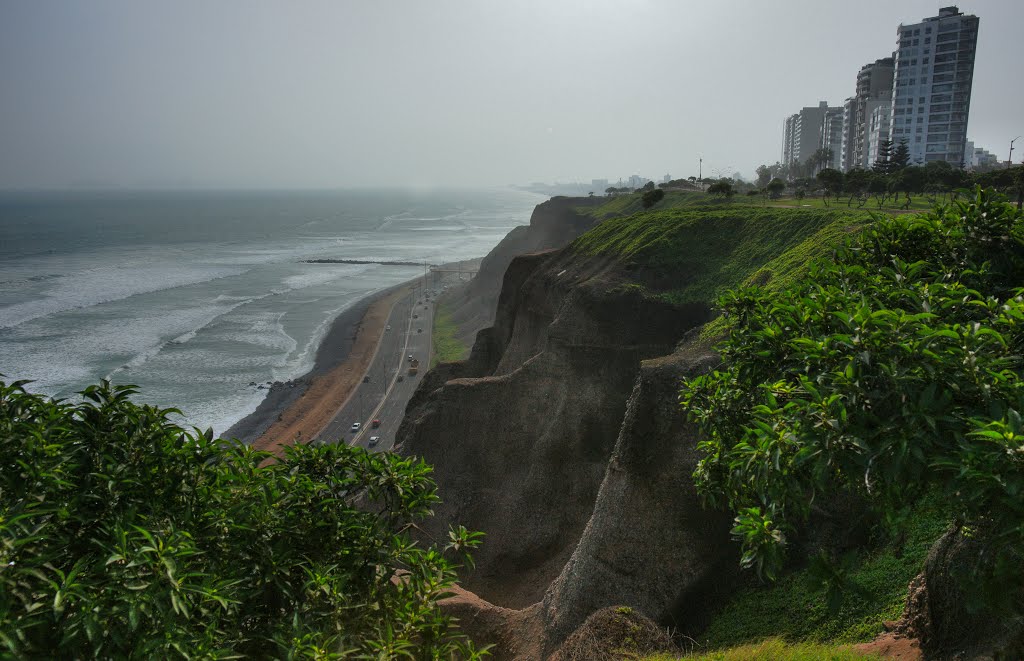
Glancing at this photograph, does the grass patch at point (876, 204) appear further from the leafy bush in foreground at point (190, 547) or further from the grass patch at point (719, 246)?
the leafy bush in foreground at point (190, 547)

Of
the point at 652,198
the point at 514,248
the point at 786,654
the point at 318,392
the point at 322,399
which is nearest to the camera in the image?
the point at 786,654

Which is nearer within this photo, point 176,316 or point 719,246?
point 719,246

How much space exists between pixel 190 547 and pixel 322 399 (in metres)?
58.8

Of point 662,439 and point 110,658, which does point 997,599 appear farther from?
point 662,439

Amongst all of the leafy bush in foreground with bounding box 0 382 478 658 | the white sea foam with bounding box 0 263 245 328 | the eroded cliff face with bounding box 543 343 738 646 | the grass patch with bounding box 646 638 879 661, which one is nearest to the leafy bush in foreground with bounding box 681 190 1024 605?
the grass patch with bounding box 646 638 879 661

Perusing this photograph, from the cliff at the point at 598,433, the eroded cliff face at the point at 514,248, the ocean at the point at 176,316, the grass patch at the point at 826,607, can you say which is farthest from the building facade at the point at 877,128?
the grass patch at the point at 826,607

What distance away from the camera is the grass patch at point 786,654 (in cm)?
1101

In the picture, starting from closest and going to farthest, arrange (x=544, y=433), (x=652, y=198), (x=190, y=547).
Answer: (x=190, y=547), (x=544, y=433), (x=652, y=198)

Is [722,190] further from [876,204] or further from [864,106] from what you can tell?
[864,106]

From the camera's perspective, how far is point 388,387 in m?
68.9

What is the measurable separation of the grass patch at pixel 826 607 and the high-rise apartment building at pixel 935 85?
15031 centimetres

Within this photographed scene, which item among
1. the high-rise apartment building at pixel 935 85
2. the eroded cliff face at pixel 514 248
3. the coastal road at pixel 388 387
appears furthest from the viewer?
the high-rise apartment building at pixel 935 85

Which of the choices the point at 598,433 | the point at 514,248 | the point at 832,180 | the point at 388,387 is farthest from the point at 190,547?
the point at 514,248

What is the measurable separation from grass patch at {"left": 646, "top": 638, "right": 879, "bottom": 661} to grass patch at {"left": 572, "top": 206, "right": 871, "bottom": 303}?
19238 mm
